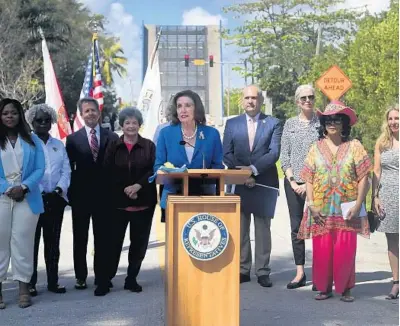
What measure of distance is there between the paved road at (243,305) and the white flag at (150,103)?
432cm

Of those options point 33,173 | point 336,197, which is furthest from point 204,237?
point 33,173

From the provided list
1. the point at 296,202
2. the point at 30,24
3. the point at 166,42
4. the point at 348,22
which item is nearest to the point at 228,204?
the point at 296,202

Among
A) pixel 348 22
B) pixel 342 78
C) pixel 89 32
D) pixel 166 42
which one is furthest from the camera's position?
pixel 166 42

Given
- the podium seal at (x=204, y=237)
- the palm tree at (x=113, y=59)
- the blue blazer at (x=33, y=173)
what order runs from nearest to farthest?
the podium seal at (x=204, y=237)
the blue blazer at (x=33, y=173)
the palm tree at (x=113, y=59)

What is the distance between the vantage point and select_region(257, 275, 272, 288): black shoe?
786cm

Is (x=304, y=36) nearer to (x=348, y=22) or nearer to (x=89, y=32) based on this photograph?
(x=348, y=22)

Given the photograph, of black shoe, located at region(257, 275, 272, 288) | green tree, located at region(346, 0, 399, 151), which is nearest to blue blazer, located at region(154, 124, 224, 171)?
black shoe, located at region(257, 275, 272, 288)

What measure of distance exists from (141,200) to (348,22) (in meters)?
42.2

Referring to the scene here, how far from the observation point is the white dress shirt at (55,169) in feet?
24.6

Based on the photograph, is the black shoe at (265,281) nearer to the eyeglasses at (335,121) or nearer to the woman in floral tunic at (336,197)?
the woman in floral tunic at (336,197)

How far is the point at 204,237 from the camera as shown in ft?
16.9

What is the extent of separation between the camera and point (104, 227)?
7.68 meters

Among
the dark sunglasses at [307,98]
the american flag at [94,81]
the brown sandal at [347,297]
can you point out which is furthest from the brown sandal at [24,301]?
the american flag at [94,81]

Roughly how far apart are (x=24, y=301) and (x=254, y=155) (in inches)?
109
